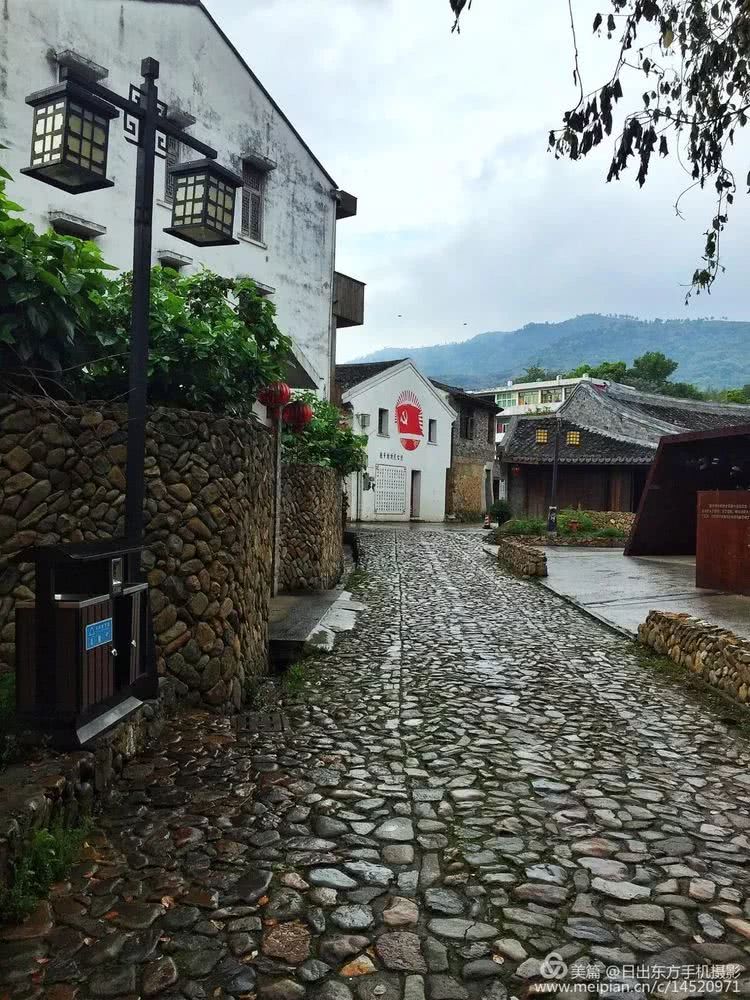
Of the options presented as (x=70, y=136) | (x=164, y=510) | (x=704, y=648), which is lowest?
(x=704, y=648)

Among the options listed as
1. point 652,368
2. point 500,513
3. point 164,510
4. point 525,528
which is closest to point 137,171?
point 164,510

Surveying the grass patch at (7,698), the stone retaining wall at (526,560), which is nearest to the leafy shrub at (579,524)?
the stone retaining wall at (526,560)

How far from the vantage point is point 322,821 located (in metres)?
4.08

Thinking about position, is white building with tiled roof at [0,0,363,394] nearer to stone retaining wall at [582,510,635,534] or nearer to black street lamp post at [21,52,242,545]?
black street lamp post at [21,52,242,545]

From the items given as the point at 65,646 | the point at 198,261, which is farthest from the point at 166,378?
the point at 198,261

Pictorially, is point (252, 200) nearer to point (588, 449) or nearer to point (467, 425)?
point (588, 449)

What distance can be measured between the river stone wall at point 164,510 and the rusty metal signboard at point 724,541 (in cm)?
979

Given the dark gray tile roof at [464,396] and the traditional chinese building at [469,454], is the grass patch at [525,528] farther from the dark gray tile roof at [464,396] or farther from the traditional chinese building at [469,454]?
the dark gray tile roof at [464,396]

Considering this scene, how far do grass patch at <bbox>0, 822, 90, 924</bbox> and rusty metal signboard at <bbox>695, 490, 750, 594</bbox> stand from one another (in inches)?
475

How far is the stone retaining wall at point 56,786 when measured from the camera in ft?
10.4

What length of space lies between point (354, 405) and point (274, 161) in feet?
48.9

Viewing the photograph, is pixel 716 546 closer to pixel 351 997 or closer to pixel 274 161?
pixel 351 997

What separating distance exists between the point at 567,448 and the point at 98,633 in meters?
31.9

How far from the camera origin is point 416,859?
3.69 metres
